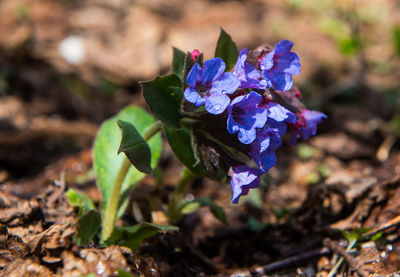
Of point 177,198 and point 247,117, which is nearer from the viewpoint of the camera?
point 247,117

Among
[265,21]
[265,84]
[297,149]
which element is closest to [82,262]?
[265,84]

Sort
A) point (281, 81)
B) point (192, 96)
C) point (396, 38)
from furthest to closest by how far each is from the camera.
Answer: point (396, 38)
point (281, 81)
point (192, 96)

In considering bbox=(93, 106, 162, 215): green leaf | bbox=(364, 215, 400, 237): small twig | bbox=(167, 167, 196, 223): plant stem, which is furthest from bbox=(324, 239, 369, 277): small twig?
bbox=(93, 106, 162, 215): green leaf

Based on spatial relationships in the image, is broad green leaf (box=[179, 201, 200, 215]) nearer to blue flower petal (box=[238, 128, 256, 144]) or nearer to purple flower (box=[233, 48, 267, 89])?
blue flower petal (box=[238, 128, 256, 144])

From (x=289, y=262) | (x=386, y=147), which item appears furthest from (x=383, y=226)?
(x=386, y=147)

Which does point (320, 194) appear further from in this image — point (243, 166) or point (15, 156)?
point (15, 156)

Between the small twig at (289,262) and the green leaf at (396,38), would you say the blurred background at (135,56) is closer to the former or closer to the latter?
the green leaf at (396,38)

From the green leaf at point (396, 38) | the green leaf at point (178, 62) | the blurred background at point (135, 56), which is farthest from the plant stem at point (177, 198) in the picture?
the green leaf at point (396, 38)

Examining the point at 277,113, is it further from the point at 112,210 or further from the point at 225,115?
the point at 112,210
